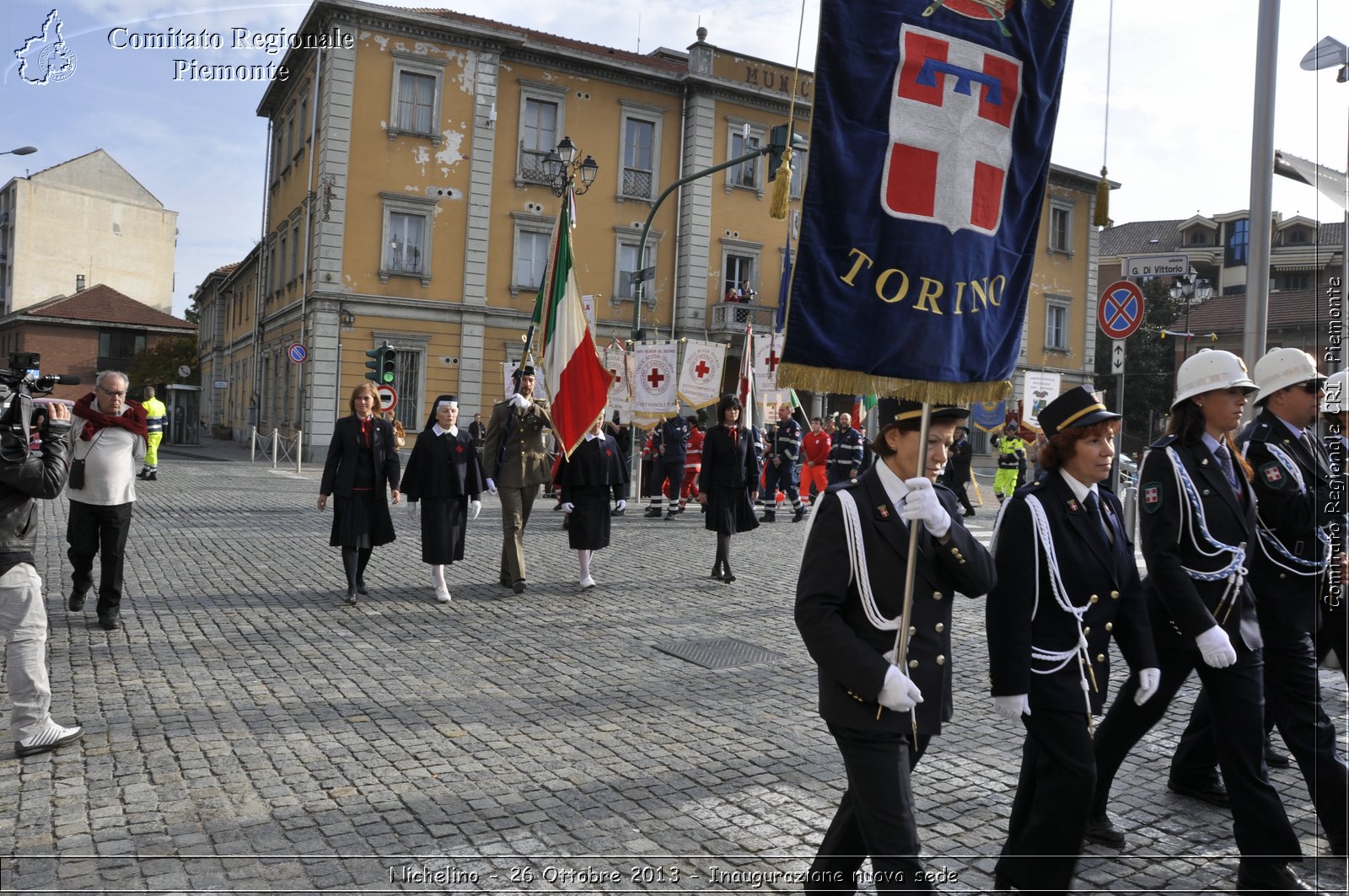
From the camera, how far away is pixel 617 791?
15.4 feet

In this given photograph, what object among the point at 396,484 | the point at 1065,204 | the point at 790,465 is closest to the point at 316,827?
the point at 396,484

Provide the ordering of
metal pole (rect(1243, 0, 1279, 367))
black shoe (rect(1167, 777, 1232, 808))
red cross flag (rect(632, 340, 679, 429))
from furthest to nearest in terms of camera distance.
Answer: red cross flag (rect(632, 340, 679, 429)) → metal pole (rect(1243, 0, 1279, 367)) → black shoe (rect(1167, 777, 1232, 808))

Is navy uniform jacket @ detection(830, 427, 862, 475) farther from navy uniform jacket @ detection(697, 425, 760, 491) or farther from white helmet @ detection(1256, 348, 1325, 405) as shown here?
white helmet @ detection(1256, 348, 1325, 405)

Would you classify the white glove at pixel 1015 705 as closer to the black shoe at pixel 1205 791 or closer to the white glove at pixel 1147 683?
the white glove at pixel 1147 683

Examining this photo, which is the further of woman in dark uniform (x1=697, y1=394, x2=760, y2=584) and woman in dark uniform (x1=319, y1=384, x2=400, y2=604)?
woman in dark uniform (x1=697, y1=394, x2=760, y2=584)

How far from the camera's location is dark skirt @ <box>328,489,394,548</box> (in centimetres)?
913

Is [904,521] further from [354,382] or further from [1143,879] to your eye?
[354,382]

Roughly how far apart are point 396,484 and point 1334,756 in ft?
24.6

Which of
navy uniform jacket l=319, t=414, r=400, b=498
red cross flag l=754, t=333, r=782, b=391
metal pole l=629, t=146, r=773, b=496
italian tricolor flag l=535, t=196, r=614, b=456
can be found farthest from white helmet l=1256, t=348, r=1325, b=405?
red cross flag l=754, t=333, r=782, b=391

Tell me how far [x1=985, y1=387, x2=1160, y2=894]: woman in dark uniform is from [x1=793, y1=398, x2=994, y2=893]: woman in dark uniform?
0.35 metres

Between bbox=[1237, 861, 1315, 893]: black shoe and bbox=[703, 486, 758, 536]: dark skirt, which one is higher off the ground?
bbox=[703, 486, 758, 536]: dark skirt

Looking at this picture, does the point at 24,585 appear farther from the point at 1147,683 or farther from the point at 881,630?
the point at 1147,683

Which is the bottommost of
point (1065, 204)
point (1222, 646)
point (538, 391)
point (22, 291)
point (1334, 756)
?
Result: point (1334, 756)

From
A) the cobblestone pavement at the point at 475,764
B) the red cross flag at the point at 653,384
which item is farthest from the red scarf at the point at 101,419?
the red cross flag at the point at 653,384
